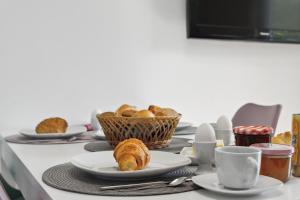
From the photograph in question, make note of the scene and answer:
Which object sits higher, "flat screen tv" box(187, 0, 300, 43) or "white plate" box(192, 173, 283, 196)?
"flat screen tv" box(187, 0, 300, 43)

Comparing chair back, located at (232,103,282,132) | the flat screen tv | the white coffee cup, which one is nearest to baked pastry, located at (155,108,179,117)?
the white coffee cup

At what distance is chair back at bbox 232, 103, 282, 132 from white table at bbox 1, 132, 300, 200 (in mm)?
1103

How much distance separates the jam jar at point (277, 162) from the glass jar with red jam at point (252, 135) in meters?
0.09

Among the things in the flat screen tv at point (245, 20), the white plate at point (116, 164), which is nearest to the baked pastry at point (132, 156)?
the white plate at point (116, 164)

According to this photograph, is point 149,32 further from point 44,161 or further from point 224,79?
point 44,161

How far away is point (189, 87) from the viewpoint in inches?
99.5

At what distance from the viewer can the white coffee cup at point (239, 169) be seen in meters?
0.68

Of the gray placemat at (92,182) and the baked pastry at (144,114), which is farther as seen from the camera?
the baked pastry at (144,114)

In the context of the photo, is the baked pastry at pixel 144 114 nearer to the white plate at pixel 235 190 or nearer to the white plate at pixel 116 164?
the white plate at pixel 116 164

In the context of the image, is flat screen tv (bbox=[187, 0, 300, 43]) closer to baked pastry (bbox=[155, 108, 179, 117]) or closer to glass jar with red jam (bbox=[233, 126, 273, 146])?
baked pastry (bbox=[155, 108, 179, 117])

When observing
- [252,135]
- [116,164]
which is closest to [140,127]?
[116,164]

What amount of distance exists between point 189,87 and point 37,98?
899 millimetres

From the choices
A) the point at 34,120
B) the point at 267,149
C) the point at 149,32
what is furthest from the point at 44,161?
the point at 149,32

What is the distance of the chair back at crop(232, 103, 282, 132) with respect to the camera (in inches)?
81.9
